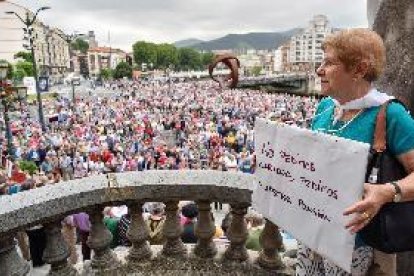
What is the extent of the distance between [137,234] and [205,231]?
426mm

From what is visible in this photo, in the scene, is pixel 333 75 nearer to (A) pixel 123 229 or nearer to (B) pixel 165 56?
(A) pixel 123 229

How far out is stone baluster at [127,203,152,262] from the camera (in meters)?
2.87

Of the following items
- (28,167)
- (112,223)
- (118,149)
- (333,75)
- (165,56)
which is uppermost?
(165,56)

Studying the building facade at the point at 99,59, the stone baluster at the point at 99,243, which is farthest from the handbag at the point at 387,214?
the building facade at the point at 99,59

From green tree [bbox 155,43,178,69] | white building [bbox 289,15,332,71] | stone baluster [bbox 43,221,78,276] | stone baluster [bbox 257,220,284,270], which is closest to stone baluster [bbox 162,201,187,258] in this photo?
stone baluster [bbox 257,220,284,270]

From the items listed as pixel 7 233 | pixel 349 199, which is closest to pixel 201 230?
pixel 7 233

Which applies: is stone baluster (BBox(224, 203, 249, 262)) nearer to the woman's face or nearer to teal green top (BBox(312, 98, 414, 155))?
teal green top (BBox(312, 98, 414, 155))

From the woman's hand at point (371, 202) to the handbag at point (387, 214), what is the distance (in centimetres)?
7

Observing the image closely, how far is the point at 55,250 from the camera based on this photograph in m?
2.58

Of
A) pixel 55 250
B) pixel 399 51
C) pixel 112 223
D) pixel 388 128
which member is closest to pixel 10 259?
pixel 55 250

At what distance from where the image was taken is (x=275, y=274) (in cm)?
274

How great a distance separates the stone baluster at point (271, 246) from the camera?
274 cm

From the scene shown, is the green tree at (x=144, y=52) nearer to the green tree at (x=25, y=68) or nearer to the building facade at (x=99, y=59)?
the building facade at (x=99, y=59)

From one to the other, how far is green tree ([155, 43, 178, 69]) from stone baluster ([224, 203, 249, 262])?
14691 cm
